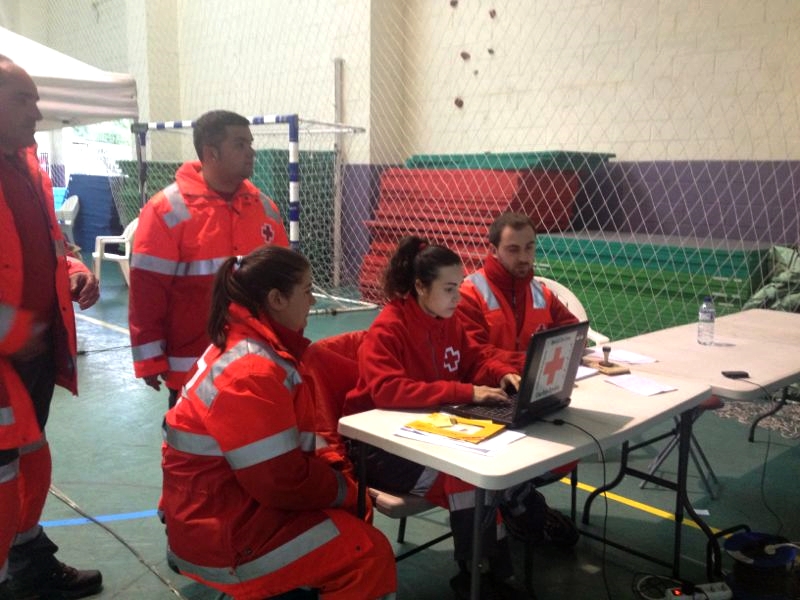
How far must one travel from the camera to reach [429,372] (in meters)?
2.27

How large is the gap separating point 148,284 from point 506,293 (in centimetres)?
132

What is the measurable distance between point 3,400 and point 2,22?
558 inches

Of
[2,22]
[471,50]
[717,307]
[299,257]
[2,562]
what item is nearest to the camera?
[299,257]

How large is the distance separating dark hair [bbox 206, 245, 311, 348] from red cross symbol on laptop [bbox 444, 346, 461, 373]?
69cm

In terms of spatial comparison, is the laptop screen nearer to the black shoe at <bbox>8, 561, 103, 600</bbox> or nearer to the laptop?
the laptop

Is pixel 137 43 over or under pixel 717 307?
over

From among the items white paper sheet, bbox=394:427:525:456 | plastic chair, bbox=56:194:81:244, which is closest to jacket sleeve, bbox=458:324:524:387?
white paper sheet, bbox=394:427:525:456

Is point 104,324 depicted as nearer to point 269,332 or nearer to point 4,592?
point 4,592

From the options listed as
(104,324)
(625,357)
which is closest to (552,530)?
(625,357)

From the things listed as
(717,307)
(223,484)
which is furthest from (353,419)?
(717,307)

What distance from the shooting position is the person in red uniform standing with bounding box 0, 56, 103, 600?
197 centimetres

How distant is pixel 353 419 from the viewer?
1946 millimetres

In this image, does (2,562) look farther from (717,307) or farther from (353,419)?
(717,307)

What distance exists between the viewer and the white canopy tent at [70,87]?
14.3 feet
